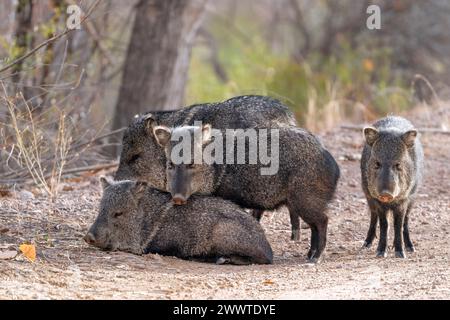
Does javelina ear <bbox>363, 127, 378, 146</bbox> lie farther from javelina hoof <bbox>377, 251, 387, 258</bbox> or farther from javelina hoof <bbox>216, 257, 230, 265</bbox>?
javelina hoof <bbox>216, 257, 230, 265</bbox>

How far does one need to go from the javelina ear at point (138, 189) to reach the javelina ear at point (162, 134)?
51cm

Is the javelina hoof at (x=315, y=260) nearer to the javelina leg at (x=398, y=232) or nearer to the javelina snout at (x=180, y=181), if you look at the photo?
the javelina leg at (x=398, y=232)

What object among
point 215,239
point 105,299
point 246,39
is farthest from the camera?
point 246,39

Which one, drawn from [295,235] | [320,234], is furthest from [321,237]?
[295,235]

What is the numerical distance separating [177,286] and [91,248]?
1215mm

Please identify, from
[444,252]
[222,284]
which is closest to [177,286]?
[222,284]

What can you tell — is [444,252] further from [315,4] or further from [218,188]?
[315,4]

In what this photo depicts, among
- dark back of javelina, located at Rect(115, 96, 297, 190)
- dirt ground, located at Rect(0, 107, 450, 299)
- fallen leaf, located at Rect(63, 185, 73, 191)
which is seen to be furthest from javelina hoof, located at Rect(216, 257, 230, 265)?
fallen leaf, located at Rect(63, 185, 73, 191)

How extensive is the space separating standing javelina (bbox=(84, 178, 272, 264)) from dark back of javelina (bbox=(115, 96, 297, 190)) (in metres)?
0.67

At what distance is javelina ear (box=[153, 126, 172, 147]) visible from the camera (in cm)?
670

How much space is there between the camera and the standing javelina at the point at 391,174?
20.8 feet

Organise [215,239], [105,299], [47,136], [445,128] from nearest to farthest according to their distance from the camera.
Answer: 1. [105,299]
2. [215,239]
3. [47,136]
4. [445,128]

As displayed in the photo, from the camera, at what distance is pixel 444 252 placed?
20.9 ft

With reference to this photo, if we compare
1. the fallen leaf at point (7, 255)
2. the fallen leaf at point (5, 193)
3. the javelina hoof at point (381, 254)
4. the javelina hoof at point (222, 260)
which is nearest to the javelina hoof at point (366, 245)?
the javelina hoof at point (381, 254)
